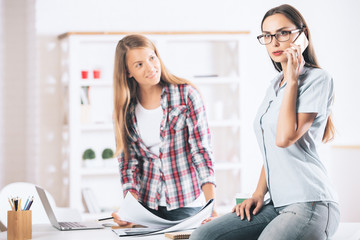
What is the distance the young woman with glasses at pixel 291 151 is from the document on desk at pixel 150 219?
0.83 ft

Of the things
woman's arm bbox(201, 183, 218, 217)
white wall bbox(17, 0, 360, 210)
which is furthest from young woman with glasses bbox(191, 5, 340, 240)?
white wall bbox(17, 0, 360, 210)

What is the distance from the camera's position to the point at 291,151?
1620 mm

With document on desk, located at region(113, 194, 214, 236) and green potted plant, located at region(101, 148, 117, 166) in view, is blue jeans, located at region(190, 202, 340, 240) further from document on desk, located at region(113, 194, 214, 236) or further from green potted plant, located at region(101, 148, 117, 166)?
green potted plant, located at region(101, 148, 117, 166)

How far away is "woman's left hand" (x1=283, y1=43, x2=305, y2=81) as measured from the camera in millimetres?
1621

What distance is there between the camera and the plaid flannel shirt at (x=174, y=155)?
2.37 metres

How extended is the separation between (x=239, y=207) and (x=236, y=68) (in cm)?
358

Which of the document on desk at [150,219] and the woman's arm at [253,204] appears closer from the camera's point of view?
the woman's arm at [253,204]

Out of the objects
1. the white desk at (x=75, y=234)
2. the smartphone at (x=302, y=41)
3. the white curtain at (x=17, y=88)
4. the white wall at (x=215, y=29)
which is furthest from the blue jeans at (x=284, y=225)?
the white curtain at (x=17, y=88)

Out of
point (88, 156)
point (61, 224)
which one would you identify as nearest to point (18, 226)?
point (61, 224)

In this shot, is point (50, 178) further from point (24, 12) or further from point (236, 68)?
point (236, 68)

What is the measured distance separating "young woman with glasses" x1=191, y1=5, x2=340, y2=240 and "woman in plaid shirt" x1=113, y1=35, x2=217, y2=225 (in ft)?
2.12

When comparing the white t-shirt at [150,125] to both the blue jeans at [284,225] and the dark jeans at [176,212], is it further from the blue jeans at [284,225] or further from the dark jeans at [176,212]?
the blue jeans at [284,225]

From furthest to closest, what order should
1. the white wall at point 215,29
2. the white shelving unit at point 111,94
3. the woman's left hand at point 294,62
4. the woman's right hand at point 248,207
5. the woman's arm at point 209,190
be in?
the white wall at point 215,29, the white shelving unit at point 111,94, the woman's arm at point 209,190, the woman's right hand at point 248,207, the woman's left hand at point 294,62

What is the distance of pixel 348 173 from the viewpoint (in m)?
5.19
